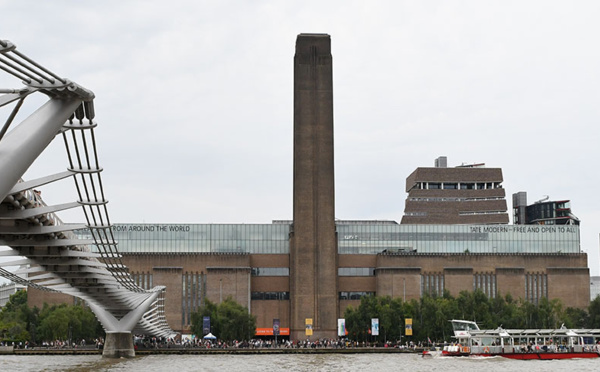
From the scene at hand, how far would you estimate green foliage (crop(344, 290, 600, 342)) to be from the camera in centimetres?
11669

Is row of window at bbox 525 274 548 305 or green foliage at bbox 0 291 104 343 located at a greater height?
row of window at bbox 525 274 548 305

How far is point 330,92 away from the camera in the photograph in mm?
133375

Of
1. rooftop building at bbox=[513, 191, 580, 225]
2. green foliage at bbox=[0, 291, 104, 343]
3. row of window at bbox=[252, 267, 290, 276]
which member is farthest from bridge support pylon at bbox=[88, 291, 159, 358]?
rooftop building at bbox=[513, 191, 580, 225]

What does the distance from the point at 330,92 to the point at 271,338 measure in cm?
3747

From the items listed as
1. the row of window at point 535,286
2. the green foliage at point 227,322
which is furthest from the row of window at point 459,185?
the green foliage at point 227,322

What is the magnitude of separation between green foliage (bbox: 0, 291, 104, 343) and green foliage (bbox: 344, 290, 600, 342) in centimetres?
3352

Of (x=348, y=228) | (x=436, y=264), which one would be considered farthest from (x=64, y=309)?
(x=436, y=264)

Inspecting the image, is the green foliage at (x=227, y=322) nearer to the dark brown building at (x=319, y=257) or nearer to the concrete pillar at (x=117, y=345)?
the dark brown building at (x=319, y=257)

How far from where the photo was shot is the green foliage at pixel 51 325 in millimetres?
113812

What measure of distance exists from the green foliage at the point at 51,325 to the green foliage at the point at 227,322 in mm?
13599

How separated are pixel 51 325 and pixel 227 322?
21.7 m

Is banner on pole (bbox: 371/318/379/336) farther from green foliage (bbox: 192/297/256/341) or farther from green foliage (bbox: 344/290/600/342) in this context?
green foliage (bbox: 192/297/256/341)

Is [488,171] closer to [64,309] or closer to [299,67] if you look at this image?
[299,67]

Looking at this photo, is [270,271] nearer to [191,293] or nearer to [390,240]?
[191,293]
